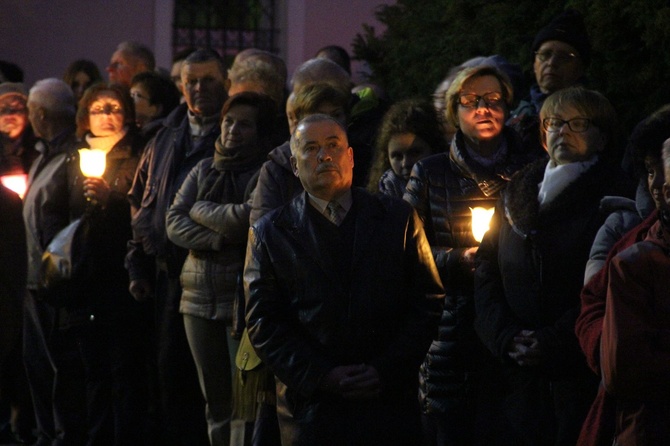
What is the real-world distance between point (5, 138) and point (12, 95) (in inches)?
15.9

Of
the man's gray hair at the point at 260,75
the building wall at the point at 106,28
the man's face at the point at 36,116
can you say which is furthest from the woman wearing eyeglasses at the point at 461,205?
the building wall at the point at 106,28

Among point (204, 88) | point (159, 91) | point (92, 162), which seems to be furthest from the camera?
point (159, 91)

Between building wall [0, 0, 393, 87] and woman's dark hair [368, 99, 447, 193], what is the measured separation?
1051cm

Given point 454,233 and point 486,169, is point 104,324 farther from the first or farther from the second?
point 486,169

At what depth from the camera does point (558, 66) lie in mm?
7750

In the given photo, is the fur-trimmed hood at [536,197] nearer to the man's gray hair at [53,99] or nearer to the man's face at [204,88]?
the man's face at [204,88]

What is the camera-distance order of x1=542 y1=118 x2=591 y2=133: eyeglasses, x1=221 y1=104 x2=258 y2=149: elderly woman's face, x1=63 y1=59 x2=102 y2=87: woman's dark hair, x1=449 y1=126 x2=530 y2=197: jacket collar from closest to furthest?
x1=542 y1=118 x2=591 y2=133: eyeglasses
x1=449 y1=126 x2=530 y2=197: jacket collar
x1=221 y1=104 x2=258 y2=149: elderly woman's face
x1=63 y1=59 x2=102 y2=87: woman's dark hair

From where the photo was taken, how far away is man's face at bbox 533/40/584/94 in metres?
7.73

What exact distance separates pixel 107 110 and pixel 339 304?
4244 millimetres

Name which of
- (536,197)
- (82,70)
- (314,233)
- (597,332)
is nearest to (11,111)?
(82,70)

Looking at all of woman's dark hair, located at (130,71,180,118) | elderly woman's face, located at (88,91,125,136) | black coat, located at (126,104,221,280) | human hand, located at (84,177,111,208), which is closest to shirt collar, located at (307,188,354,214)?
black coat, located at (126,104,221,280)

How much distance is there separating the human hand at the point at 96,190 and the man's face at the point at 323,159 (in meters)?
3.25

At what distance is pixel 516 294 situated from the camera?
20.1 feet

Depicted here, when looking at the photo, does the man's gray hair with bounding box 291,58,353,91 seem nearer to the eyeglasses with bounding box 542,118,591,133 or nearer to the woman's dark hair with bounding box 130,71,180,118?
the eyeglasses with bounding box 542,118,591,133
